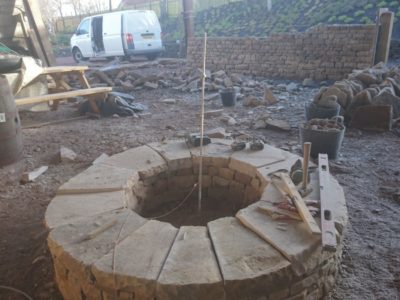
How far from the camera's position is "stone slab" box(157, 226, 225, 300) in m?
1.51

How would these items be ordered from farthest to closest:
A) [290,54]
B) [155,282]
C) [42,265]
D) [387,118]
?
[290,54]
[387,118]
[42,265]
[155,282]

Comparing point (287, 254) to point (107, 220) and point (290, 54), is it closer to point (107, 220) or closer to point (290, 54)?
point (107, 220)

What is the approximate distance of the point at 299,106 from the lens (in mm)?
6492

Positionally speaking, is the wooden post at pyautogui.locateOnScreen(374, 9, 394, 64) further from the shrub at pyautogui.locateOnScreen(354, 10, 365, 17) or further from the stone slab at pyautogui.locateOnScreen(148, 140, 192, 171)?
the stone slab at pyautogui.locateOnScreen(148, 140, 192, 171)

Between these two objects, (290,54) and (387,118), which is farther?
(290,54)

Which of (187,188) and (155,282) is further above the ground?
(155,282)

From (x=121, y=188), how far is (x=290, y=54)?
8.25 meters

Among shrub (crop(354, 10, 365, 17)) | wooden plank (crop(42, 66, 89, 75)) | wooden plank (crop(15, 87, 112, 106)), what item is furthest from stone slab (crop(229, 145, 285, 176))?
shrub (crop(354, 10, 365, 17))

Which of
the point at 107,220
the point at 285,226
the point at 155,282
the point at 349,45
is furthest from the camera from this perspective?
the point at 349,45

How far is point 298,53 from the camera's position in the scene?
30.2 ft

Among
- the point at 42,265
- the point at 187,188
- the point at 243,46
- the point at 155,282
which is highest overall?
the point at 243,46

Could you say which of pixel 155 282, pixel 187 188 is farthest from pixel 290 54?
pixel 155 282

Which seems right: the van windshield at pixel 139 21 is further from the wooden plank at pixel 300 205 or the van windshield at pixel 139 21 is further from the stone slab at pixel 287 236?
the stone slab at pixel 287 236

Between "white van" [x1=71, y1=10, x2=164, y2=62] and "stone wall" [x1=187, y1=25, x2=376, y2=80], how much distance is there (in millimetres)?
1905
